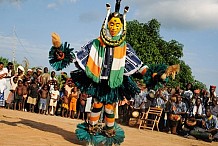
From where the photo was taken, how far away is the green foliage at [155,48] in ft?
89.8

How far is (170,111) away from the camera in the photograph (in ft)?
40.9

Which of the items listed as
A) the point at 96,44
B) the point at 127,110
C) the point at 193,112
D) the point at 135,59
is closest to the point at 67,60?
the point at 96,44

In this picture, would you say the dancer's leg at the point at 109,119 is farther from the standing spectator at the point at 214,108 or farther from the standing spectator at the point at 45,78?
the standing spectator at the point at 45,78

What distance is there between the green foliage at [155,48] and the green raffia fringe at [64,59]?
20.4 metres

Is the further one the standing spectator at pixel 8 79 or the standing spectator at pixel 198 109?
the standing spectator at pixel 8 79

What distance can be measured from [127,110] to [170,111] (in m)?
1.99

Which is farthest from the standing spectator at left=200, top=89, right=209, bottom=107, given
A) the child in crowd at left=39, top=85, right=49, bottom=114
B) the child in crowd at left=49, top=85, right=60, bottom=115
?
the child in crowd at left=39, top=85, right=49, bottom=114

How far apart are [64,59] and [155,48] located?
2224cm

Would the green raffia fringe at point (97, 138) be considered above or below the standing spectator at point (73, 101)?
below

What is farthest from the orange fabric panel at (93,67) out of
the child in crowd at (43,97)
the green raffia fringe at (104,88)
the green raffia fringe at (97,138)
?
the child in crowd at (43,97)

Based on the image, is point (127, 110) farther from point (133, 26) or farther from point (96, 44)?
point (133, 26)

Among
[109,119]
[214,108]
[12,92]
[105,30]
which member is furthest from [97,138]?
[12,92]

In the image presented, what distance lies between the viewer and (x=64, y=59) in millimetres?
6367

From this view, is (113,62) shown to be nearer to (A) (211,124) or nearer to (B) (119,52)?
(B) (119,52)
